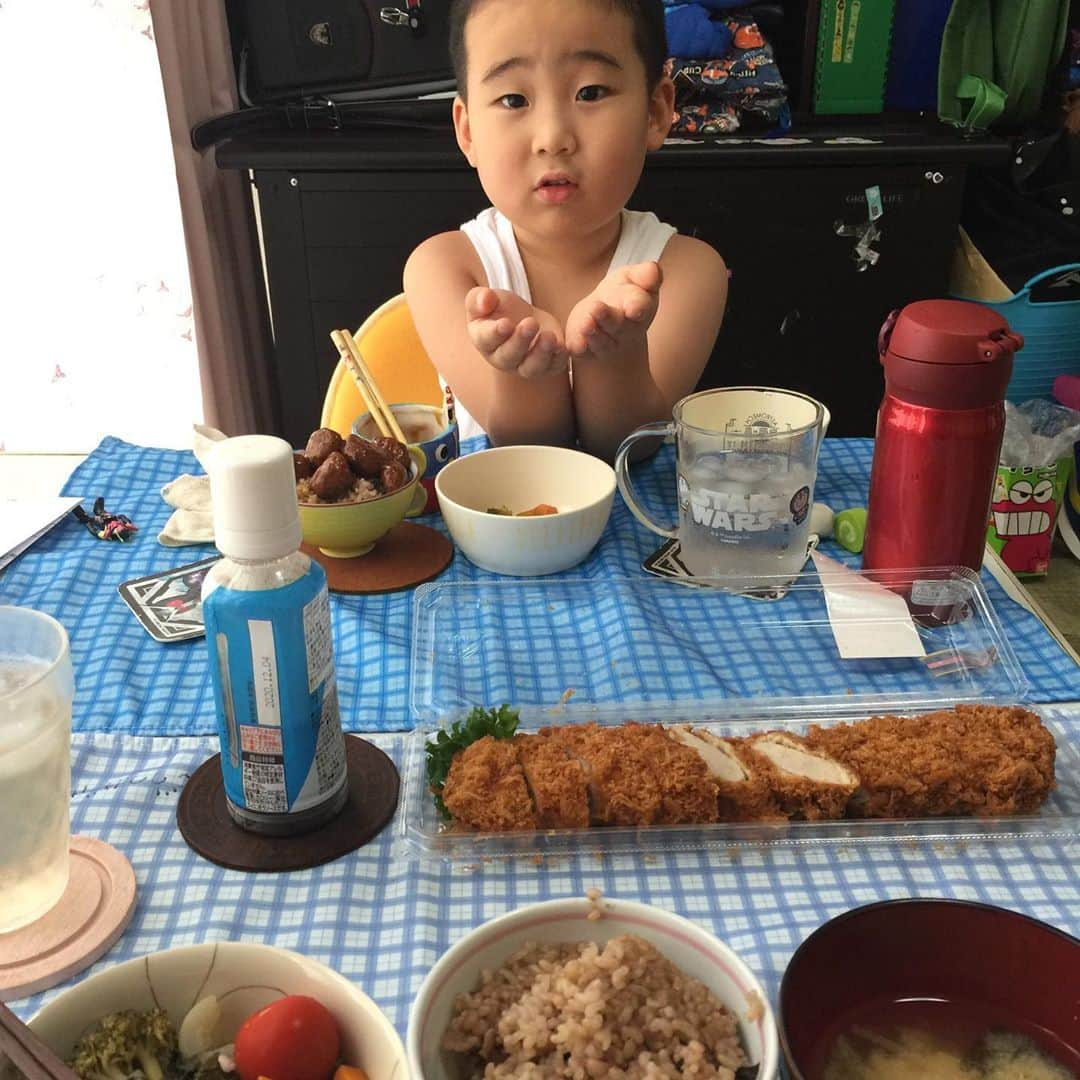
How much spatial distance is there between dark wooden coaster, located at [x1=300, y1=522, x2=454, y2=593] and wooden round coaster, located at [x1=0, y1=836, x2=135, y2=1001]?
0.39 meters

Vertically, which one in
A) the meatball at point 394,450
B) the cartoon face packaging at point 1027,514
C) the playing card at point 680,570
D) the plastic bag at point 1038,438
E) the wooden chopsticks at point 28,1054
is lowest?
the cartoon face packaging at point 1027,514

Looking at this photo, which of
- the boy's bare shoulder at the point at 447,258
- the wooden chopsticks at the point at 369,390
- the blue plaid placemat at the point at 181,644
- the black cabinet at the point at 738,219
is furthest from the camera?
the black cabinet at the point at 738,219

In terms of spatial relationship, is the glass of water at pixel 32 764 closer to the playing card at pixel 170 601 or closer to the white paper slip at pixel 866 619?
the playing card at pixel 170 601

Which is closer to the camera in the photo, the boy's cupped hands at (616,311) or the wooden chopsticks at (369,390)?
the boy's cupped hands at (616,311)

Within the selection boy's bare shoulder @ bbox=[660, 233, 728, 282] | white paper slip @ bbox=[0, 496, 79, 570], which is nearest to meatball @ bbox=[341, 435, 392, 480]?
white paper slip @ bbox=[0, 496, 79, 570]

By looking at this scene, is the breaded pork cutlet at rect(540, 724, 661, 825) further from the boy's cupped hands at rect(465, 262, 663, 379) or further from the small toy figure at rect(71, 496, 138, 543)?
the small toy figure at rect(71, 496, 138, 543)

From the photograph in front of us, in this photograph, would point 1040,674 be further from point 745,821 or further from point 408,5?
point 408,5

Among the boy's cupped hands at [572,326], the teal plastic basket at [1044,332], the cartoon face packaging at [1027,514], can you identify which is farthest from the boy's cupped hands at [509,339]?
the teal plastic basket at [1044,332]

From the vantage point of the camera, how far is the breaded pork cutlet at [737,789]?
27.8 inches

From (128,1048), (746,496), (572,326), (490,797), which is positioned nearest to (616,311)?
(572,326)

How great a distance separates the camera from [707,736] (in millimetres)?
766

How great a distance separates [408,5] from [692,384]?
68.1 inches

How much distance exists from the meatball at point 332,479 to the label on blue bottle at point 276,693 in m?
0.36

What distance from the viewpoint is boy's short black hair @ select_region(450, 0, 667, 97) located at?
48.8 inches
